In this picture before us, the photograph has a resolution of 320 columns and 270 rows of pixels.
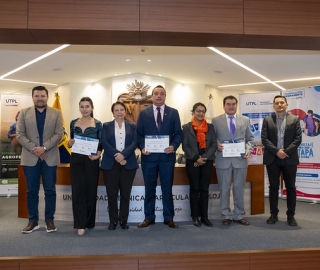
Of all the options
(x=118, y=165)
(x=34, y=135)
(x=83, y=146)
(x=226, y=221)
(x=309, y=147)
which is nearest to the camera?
(x=83, y=146)

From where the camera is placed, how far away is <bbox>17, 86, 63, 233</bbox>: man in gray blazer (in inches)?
147

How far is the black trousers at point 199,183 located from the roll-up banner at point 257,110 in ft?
9.98

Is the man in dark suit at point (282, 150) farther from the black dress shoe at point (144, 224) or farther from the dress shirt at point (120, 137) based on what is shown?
the dress shirt at point (120, 137)

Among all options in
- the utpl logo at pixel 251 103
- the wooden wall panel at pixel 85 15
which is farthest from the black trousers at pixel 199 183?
the utpl logo at pixel 251 103

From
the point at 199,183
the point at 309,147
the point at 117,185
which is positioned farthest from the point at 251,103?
the point at 117,185

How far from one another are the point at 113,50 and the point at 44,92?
278 cm

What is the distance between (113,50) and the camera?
633cm

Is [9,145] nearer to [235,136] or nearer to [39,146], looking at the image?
[39,146]

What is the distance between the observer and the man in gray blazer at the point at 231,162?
13.4 feet

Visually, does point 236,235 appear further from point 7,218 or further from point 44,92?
point 7,218

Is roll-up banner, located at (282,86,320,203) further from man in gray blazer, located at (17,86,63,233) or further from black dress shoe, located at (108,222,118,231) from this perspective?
man in gray blazer, located at (17,86,63,233)

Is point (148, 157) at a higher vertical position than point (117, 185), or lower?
higher

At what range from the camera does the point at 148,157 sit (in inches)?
155

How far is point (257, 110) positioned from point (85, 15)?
4.55 m
